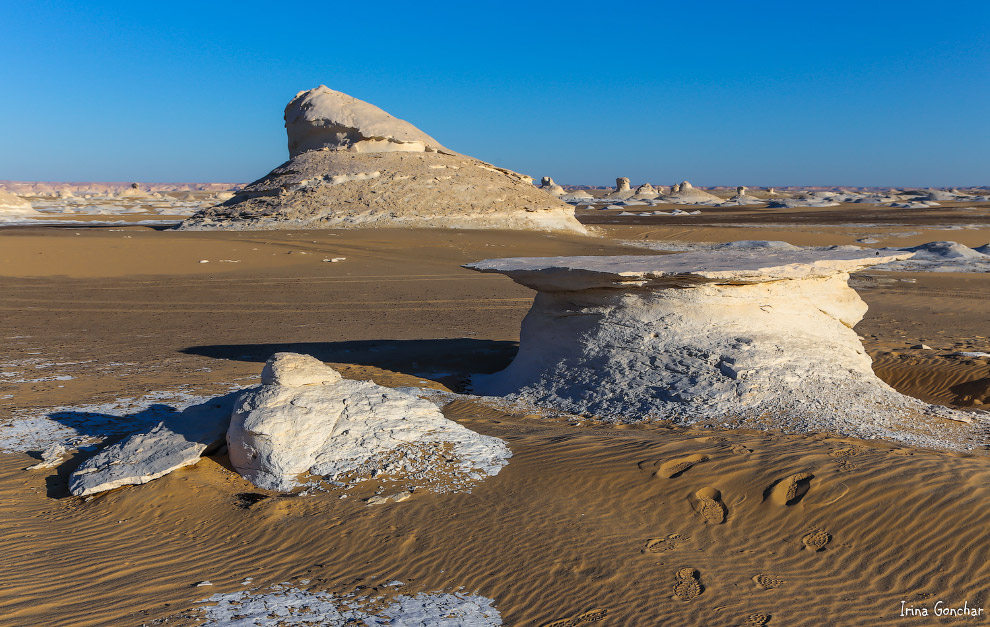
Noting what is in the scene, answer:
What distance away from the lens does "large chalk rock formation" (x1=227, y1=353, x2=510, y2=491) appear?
546cm

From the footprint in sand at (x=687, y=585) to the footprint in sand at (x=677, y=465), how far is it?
1.11 m

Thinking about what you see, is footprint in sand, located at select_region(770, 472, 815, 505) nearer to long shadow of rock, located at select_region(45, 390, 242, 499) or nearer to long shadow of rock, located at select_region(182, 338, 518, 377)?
long shadow of rock, located at select_region(45, 390, 242, 499)

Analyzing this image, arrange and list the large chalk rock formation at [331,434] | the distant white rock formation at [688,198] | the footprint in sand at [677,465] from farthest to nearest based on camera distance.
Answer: the distant white rock formation at [688,198] → the large chalk rock formation at [331,434] → the footprint in sand at [677,465]

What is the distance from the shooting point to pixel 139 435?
5871 millimetres

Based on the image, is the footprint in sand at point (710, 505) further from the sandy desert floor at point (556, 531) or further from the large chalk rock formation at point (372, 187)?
the large chalk rock formation at point (372, 187)

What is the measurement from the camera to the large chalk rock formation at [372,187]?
28.8 meters

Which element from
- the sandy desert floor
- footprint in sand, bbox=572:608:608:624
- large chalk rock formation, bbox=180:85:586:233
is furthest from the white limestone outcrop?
footprint in sand, bbox=572:608:608:624

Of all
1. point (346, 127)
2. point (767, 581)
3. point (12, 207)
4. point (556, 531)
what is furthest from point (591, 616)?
point (12, 207)

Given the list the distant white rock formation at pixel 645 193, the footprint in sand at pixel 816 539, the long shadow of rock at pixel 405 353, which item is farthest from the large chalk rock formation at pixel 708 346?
the distant white rock formation at pixel 645 193

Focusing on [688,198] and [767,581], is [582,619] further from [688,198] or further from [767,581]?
[688,198]

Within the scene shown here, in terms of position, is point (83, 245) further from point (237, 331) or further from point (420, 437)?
point (420, 437)

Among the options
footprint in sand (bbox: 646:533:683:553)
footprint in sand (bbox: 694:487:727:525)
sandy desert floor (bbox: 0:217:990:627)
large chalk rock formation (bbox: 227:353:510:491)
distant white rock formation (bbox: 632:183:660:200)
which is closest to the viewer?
sandy desert floor (bbox: 0:217:990:627)

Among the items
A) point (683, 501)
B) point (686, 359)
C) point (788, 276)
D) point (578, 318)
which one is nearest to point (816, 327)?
point (788, 276)

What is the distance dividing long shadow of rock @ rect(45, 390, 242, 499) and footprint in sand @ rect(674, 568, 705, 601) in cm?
374
